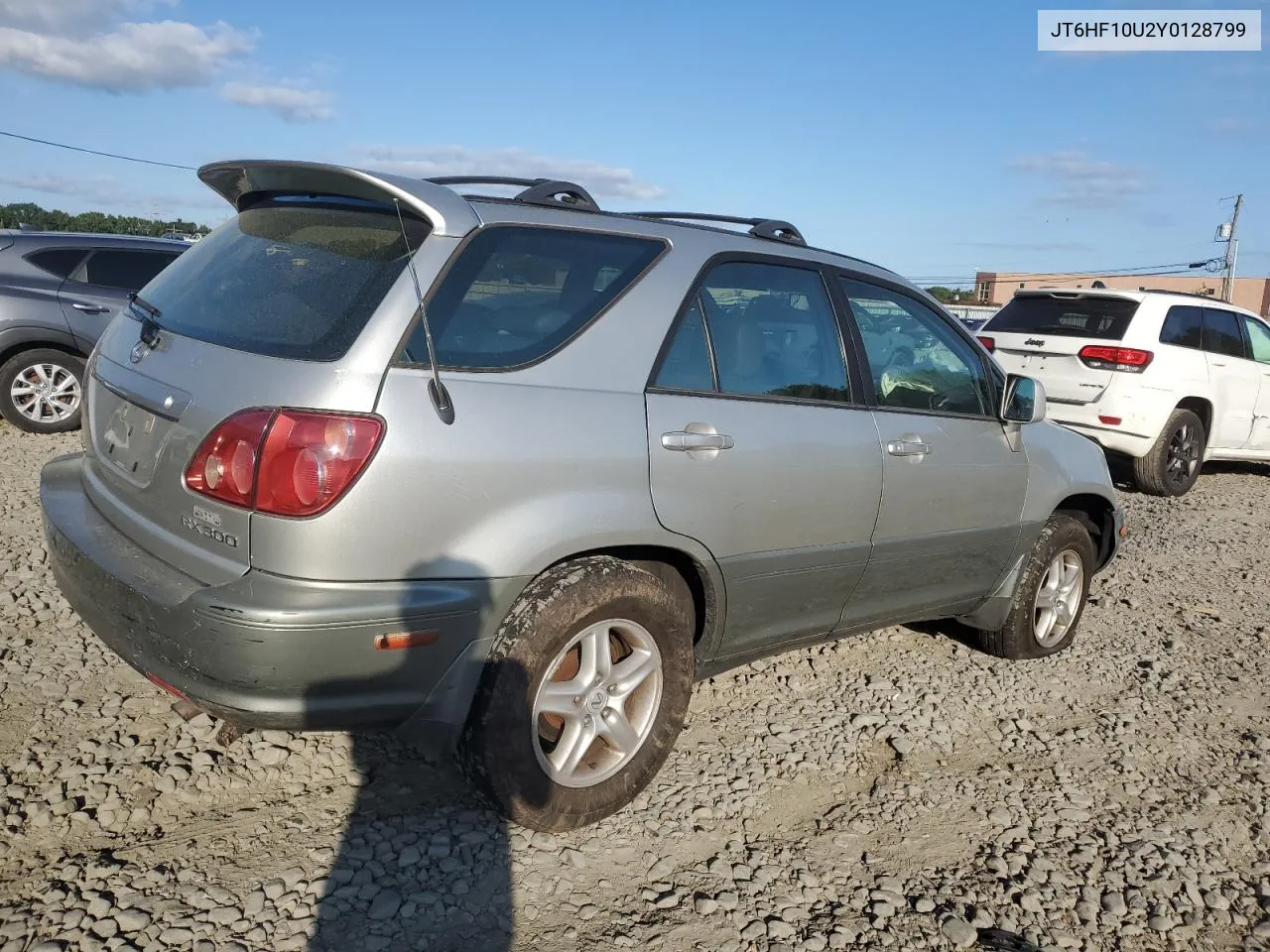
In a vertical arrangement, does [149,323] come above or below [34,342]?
above

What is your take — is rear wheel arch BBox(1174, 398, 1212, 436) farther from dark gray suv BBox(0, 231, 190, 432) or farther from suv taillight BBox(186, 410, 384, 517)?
dark gray suv BBox(0, 231, 190, 432)

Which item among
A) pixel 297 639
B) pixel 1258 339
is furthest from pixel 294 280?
pixel 1258 339

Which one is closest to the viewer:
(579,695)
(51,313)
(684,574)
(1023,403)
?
(579,695)

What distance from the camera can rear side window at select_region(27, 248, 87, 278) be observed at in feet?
26.0

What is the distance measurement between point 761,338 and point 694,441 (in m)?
0.58

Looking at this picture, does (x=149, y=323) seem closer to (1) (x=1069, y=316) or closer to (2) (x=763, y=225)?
(2) (x=763, y=225)

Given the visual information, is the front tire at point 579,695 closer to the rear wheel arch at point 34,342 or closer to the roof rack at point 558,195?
the roof rack at point 558,195

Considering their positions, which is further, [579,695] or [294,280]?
[579,695]

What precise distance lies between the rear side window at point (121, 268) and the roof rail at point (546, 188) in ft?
20.0

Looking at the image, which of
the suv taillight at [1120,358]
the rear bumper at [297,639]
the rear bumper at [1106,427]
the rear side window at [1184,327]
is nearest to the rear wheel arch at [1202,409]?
the rear side window at [1184,327]

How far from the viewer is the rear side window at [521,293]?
2.54 m

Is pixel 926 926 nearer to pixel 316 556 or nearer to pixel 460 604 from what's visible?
pixel 460 604

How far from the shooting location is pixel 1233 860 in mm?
3037

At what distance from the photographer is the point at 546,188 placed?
311 centimetres
